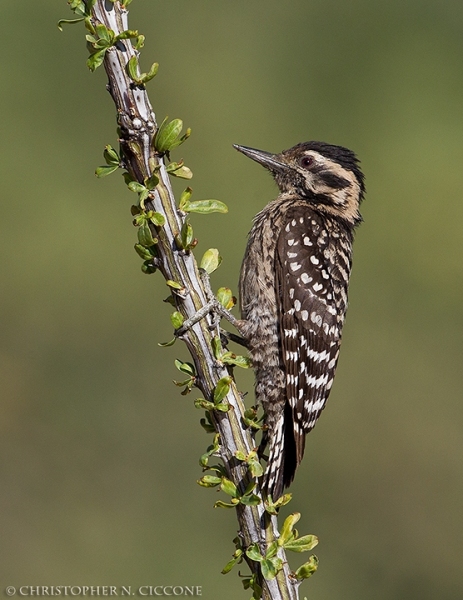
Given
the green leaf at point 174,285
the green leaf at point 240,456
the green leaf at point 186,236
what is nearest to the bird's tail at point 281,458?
the green leaf at point 240,456

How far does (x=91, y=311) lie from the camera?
8516mm

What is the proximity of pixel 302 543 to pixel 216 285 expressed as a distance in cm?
488

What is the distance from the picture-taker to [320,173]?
4801mm

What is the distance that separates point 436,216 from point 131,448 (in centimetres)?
460

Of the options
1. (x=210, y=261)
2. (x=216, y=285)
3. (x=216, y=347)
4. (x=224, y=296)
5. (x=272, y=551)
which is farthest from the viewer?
(x=216, y=285)

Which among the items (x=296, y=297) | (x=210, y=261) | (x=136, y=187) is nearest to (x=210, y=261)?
(x=210, y=261)

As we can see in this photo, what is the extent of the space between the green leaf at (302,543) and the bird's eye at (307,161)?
7.79ft

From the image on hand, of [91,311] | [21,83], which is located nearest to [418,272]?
[91,311]

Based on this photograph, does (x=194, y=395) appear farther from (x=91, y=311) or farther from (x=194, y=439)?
(x=91, y=311)

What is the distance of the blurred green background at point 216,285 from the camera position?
6.89m

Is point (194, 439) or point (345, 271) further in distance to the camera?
point (194, 439)

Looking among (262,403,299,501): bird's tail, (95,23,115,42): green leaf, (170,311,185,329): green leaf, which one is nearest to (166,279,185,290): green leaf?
(170,311,185,329): green leaf

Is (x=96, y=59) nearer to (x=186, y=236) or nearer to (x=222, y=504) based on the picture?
(x=186, y=236)

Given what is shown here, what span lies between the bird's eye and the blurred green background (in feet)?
8.86
